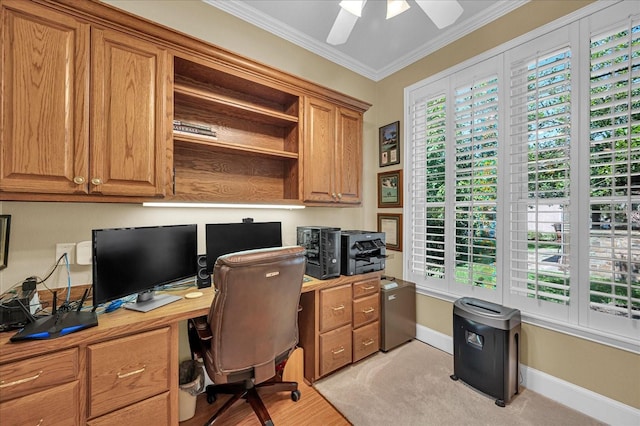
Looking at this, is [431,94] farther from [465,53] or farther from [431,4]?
[431,4]

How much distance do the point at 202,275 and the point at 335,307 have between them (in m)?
1.06

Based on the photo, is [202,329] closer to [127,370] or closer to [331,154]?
[127,370]

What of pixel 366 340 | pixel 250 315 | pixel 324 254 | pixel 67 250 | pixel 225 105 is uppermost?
pixel 225 105

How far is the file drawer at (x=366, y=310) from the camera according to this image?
90.2 inches

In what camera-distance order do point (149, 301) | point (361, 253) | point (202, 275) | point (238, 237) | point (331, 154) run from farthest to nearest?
1. point (331, 154)
2. point (361, 253)
3. point (238, 237)
4. point (202, 275)
5. point (149, 301)

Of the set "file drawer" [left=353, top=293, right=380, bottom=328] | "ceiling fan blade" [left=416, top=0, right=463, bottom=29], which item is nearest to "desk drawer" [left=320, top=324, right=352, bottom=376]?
"file drawer" [left=353, top=293, right=380, bottom=328]

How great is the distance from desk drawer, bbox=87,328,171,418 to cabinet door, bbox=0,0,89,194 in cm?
85

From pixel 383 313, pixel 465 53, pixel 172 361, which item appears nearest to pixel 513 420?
pixel 383 313

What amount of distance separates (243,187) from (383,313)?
1.76 metres

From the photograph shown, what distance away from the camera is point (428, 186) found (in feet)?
9.02

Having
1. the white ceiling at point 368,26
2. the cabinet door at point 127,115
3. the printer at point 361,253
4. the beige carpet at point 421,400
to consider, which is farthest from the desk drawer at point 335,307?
the white ceiling at point 368,26

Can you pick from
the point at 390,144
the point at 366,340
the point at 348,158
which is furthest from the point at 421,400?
the point at 390,144

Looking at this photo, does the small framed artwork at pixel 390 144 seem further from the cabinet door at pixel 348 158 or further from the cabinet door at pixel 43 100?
the cabinet door at pixel 43 100

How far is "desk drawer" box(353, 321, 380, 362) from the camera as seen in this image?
2.29m
